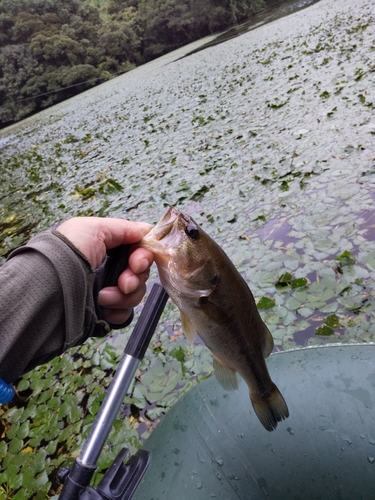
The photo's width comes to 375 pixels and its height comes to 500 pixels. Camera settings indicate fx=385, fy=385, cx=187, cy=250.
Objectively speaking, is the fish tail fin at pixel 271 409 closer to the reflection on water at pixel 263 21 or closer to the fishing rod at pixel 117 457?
the fishing rod at pixel 117 457

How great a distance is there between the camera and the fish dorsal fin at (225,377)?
160 cm

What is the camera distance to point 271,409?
5.12 ft

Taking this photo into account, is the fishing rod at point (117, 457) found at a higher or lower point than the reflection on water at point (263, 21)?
lower

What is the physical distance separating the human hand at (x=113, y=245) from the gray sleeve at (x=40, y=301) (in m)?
0.09

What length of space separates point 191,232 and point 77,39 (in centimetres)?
5794

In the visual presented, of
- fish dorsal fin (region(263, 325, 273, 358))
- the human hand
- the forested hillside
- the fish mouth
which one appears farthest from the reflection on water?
fish dorsal fin (region(263, 325, 273, 358))

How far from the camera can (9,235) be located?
7.61 meters

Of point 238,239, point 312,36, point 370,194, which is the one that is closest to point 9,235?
point 238,239

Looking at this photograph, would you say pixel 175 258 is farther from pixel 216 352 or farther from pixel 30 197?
pixel 30 197

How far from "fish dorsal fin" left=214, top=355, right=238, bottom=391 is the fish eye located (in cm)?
54

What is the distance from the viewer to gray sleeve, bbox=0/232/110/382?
4.56 ft

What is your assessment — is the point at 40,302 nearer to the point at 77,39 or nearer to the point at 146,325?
the point at 146,325

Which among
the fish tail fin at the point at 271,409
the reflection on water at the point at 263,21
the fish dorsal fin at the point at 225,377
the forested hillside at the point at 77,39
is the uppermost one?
the forested hillside at the point at 77,39

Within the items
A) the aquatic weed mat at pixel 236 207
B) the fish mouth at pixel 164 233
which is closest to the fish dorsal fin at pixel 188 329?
the fish mouth at pixel 164 233
